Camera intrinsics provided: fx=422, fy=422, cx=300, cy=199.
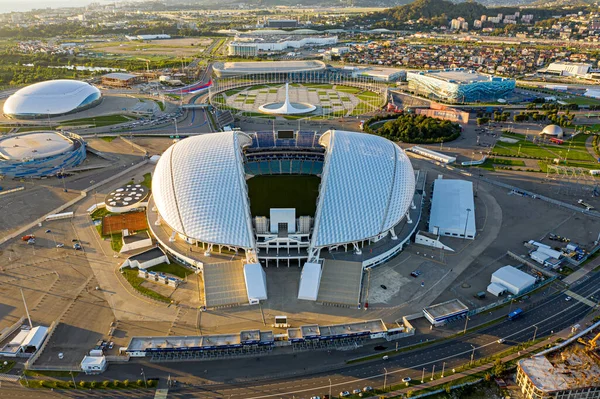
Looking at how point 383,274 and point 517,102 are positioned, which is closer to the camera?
point 383,274

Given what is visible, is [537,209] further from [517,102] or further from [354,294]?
[517,102]

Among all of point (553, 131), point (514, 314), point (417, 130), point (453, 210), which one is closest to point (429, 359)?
point (514, 314)

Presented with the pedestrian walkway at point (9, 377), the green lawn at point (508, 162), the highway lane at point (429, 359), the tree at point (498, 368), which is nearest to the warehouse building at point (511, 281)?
the highway lane at point (429, 359)

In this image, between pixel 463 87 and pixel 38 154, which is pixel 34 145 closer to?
pixel 38 154

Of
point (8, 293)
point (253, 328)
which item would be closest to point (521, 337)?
point (253, 328)

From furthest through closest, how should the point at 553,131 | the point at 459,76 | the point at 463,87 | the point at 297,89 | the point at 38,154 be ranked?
the point at 297,89 → the point at 459,76 → the point at 463,87 → the point at 553,131 → the point at 38,154

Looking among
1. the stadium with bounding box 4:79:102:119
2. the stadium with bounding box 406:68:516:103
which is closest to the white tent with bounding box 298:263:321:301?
the stadium with bounding box 4:79:102:119
